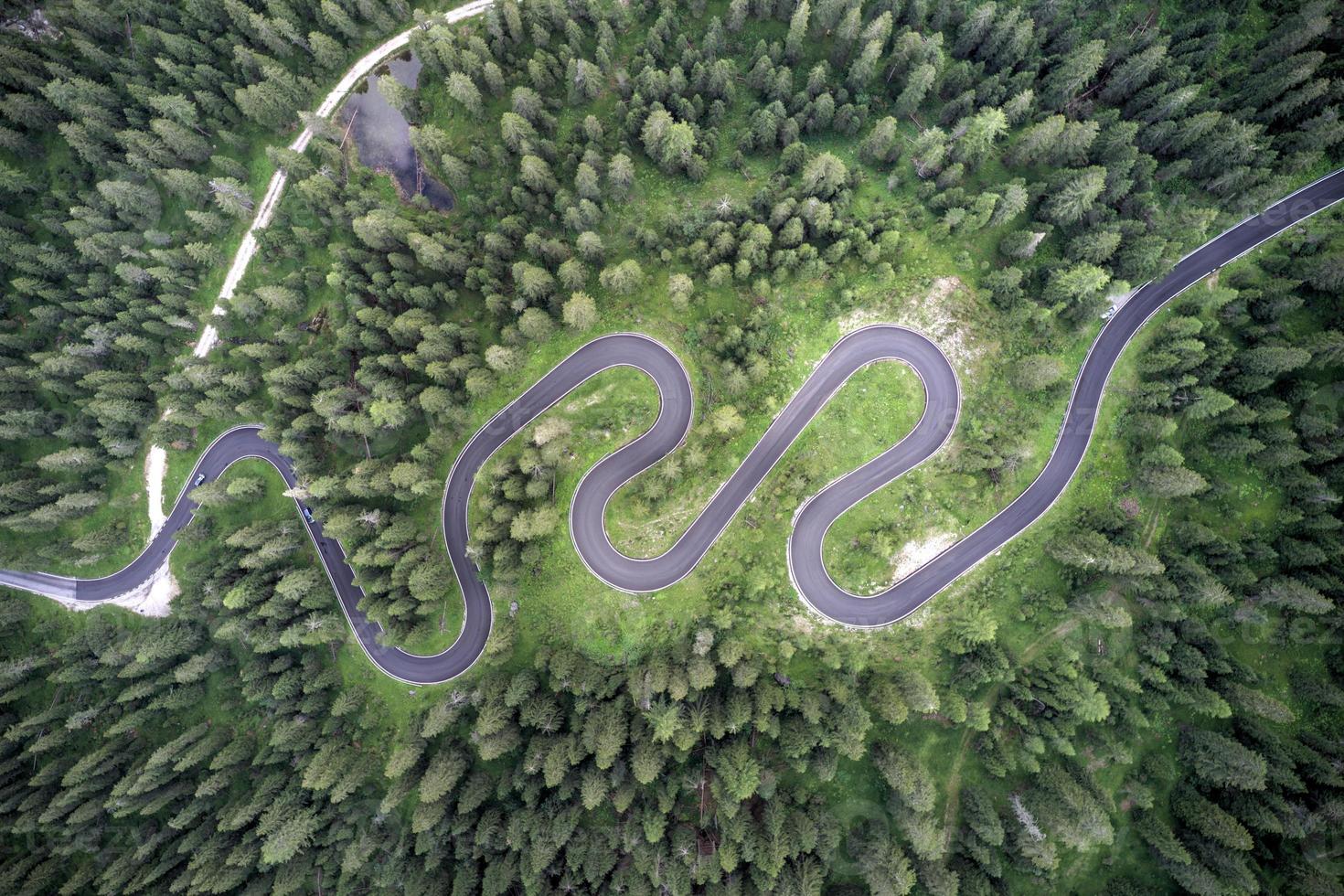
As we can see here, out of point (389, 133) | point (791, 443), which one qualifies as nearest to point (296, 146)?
point (389, 133)

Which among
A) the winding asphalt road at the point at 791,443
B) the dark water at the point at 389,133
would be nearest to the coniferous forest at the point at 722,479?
the winding asphalt road at the point at 791,443

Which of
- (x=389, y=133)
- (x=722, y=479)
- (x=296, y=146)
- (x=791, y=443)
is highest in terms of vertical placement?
(x=296, y=146)

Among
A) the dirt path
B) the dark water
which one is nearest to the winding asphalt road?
the dirt path

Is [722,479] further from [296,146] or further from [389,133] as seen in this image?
[296,146]

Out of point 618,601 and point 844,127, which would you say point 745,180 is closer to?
point 844,127

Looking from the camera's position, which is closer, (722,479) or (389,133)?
(722,479)

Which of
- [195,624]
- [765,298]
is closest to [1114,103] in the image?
[765,298]

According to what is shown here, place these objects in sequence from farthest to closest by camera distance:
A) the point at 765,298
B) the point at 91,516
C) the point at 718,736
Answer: the point at 91,516, the point at 765,298, the point at 718,736
